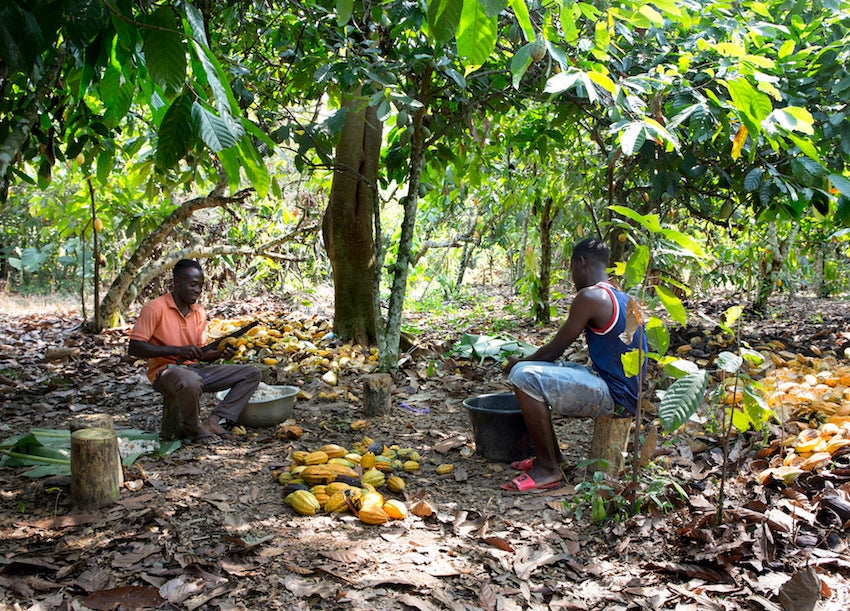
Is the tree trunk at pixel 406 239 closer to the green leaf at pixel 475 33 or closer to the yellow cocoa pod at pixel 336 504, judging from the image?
the yellow cocoa pod at pixel 336 504

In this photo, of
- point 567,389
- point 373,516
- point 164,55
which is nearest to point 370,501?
point 373,516

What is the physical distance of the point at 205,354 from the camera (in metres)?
3.53

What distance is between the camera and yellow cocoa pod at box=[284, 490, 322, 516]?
252cm

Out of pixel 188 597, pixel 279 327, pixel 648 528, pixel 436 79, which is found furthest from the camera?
pixel 279 327

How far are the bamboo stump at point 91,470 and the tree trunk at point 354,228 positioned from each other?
2927 mm

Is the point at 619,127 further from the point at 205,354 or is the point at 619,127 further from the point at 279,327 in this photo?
the point at 279,327

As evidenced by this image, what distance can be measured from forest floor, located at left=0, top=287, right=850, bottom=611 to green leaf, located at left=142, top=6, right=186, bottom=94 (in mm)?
1493

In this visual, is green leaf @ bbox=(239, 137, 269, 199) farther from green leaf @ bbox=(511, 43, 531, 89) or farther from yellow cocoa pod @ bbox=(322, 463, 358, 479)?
yellow cocoa pod @ bbox=(322, 463, 358, 479)

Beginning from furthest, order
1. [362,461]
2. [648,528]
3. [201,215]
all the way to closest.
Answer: [201,215]
[362,461]
[648,528]

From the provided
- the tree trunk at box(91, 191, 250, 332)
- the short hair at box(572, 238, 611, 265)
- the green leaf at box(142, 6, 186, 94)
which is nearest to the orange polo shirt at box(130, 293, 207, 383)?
the short hair at box(572, 238, 611, 265)

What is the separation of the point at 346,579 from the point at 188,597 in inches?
19.3

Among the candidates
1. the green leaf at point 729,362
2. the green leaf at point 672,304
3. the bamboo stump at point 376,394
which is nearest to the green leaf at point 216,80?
the green leaf at point 672,304

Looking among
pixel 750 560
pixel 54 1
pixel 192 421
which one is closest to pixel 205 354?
pixel 192 421

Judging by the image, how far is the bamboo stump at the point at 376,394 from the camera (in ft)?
12.6
